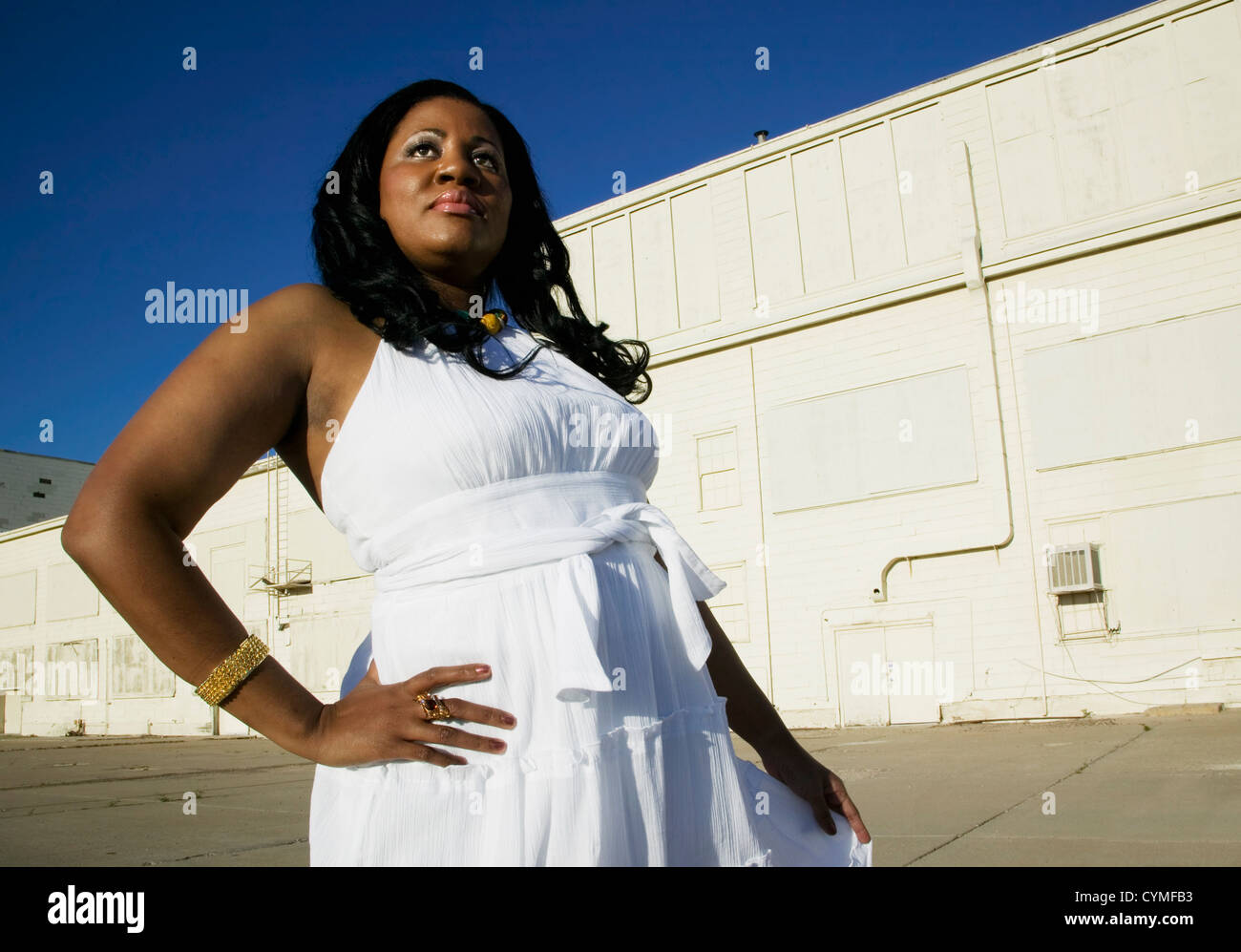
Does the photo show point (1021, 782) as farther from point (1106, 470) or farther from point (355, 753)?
point (1106, 470)

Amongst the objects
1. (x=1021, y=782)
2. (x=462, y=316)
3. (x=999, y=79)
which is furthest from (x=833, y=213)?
(x=462, y=316)

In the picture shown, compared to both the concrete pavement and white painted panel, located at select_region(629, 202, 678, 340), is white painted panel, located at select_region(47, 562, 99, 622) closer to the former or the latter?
the concrete pavement

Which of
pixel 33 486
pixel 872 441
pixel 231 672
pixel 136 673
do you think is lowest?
pixel 136 673

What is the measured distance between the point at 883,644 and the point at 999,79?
9.31m

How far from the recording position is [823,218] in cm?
1683

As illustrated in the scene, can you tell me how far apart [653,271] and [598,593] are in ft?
59.5

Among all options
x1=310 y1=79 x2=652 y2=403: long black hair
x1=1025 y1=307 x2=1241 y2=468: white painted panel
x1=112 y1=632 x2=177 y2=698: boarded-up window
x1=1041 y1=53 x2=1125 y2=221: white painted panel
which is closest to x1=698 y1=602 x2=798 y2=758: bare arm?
x1=310 y1=79 x2=652 y2=403: long black hair

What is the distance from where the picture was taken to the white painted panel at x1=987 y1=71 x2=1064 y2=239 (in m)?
15.0

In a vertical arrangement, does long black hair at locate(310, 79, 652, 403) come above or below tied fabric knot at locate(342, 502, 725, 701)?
above

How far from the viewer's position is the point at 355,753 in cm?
111

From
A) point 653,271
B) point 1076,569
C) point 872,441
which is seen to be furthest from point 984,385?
point 653,271

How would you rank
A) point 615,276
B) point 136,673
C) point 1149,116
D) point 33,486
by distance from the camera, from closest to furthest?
1. point 1149,116
2. point 615,276
3. point 136,673
4. point 33,486

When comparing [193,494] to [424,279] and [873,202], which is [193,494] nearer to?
[424,279]

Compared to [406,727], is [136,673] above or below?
below
